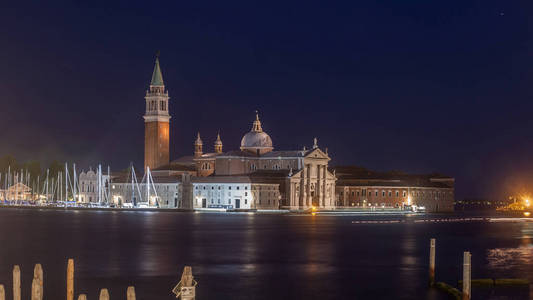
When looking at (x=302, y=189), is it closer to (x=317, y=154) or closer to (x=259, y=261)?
(x=317, y=154)

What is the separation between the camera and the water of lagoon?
31.6 metres

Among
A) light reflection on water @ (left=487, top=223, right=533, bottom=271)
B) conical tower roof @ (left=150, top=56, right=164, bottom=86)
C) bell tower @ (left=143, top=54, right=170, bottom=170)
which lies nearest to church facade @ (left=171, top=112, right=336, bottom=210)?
bell tower @ (left=143, top=54, right=170, bottom=170)

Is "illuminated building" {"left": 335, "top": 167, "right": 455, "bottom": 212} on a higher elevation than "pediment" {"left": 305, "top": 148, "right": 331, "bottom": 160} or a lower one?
lower

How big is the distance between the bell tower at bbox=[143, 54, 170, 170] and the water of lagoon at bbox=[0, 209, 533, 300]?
240 feet

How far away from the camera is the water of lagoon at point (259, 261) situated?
1244 inches

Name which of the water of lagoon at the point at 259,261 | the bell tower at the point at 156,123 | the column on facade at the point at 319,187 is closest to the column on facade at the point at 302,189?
the column on facade at the point at 319,187

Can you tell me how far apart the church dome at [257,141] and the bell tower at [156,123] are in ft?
40.3

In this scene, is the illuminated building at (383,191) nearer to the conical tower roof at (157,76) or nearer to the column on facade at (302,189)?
the column on facade at (302,189)

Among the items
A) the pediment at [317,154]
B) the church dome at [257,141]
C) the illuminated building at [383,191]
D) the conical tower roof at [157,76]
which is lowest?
the illuminated building at [383,191]

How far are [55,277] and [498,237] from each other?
129ft

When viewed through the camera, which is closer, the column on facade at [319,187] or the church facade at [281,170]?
the church facade at [281,170]

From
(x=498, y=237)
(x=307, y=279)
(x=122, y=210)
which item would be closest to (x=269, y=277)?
(x=307, y=279)

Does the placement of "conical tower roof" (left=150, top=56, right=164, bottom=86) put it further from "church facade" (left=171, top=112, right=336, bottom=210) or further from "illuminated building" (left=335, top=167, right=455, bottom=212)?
"illuminated building" (left=335, top=167, right=455, bottom=212)

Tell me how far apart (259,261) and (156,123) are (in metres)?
98.0
